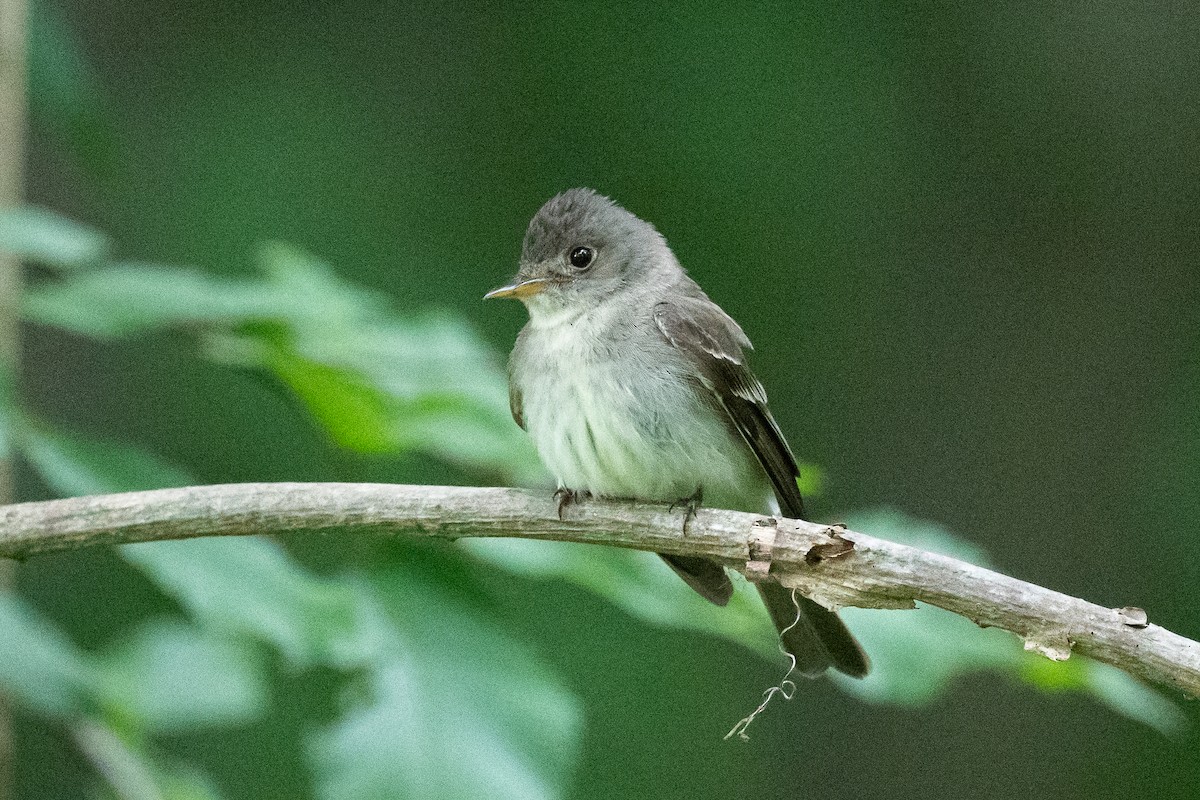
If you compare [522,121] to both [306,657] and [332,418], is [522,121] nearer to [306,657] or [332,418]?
[332,418]

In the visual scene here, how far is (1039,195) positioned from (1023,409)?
116 centimetres

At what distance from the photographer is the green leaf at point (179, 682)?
3.53m

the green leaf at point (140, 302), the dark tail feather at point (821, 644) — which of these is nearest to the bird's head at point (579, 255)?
the green leaf at point (140, 302)

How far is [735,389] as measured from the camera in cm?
382

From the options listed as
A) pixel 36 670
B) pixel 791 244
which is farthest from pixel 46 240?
pixel 791 244

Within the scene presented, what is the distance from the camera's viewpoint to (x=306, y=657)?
2.84 m

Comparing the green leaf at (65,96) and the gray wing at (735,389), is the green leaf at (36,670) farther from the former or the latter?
the gray wing at (735,389)

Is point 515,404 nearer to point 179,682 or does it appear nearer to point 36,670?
point 179,682

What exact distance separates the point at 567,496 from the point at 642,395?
1.42ft

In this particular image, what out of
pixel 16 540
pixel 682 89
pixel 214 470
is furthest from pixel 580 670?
pixel 16 540

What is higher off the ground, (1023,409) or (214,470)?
(214,470)

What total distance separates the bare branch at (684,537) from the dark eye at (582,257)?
4.04ft

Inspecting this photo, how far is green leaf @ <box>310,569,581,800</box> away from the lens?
8.70 feet

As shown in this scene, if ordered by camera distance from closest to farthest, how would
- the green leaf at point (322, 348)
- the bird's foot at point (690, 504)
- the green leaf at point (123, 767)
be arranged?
the bird's foot at point (690, 504)
the green leaf at point (322, 348)
the green leaf at point (123, 767)
